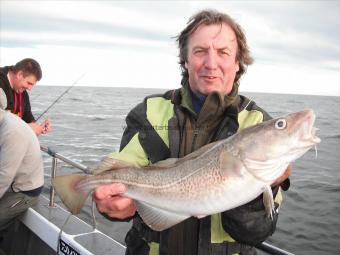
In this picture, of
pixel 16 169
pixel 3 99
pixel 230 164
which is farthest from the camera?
pixel 3 99

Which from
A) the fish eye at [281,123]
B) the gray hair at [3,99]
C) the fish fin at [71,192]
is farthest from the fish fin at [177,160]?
the gray hair at [3,99]

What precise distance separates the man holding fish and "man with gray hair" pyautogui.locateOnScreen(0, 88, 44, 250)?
2391 mm

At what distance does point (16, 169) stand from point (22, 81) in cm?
239

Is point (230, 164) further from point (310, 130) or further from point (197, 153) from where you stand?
point (310, 130)

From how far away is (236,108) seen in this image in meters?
2.85

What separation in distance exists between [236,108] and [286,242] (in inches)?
323

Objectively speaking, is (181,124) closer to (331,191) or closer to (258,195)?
(258,195)

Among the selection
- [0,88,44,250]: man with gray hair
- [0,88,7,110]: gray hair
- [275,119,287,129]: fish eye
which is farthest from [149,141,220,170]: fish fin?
[0,88,7,110]: gray hair

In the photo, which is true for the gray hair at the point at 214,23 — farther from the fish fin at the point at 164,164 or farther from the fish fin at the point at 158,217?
the fish fin at the point at 158,217

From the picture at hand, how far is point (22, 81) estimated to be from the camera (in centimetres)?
677

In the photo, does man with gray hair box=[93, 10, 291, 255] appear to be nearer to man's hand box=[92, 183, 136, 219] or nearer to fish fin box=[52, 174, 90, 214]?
man's hand box=[92, 183, 136, 219]

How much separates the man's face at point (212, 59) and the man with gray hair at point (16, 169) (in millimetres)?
2914

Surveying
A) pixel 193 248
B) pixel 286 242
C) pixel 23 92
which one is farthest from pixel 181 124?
pixel 286 242

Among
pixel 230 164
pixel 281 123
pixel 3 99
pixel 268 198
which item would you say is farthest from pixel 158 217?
pixel 3 99
